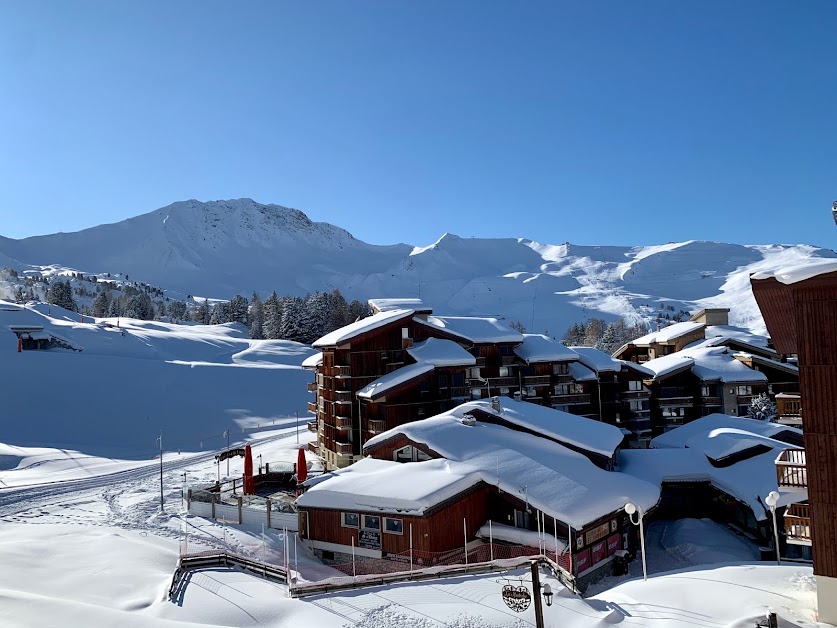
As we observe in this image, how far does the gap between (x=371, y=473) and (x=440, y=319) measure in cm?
2383

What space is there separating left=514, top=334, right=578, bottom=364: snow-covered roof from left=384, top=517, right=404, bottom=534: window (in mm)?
26948

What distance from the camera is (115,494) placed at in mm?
36312

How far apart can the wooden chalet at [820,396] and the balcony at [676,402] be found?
1688 inches

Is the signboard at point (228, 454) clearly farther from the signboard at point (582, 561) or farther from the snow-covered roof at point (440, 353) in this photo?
the signboard at point (582, 561)

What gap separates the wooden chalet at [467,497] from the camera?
84.1ft

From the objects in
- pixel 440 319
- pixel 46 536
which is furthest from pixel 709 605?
pixel 440 319

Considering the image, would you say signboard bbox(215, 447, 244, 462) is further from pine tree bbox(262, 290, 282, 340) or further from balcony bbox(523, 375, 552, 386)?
pine tree bbox(262, 290, 282, 340)

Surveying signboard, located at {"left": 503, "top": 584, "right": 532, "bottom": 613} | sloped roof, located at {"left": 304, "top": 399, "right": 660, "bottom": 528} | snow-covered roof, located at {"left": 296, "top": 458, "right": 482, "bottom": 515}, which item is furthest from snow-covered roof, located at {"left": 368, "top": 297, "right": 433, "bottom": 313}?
signboard, located at {"left": 503, "top": 584, "right": 532, "bottom": 613}

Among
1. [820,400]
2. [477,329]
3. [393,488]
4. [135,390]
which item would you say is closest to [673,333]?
[477,329]

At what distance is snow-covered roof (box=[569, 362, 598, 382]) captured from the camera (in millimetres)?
51469

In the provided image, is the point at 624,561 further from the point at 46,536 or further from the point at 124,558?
the point at 46,536

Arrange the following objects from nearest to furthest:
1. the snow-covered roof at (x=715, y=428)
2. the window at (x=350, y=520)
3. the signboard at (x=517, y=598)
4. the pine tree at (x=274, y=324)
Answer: the signboard at (x=517, y=598) → the window at (x=350, y=520) → the snow-covered roof at (x=715, y=428) → the pine tree at (x=274, y=324)

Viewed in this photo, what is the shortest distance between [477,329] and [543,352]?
602 centimetres

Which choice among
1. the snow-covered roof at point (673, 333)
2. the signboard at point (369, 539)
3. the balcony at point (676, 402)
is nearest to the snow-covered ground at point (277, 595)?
the signboard at point (369, 539)
